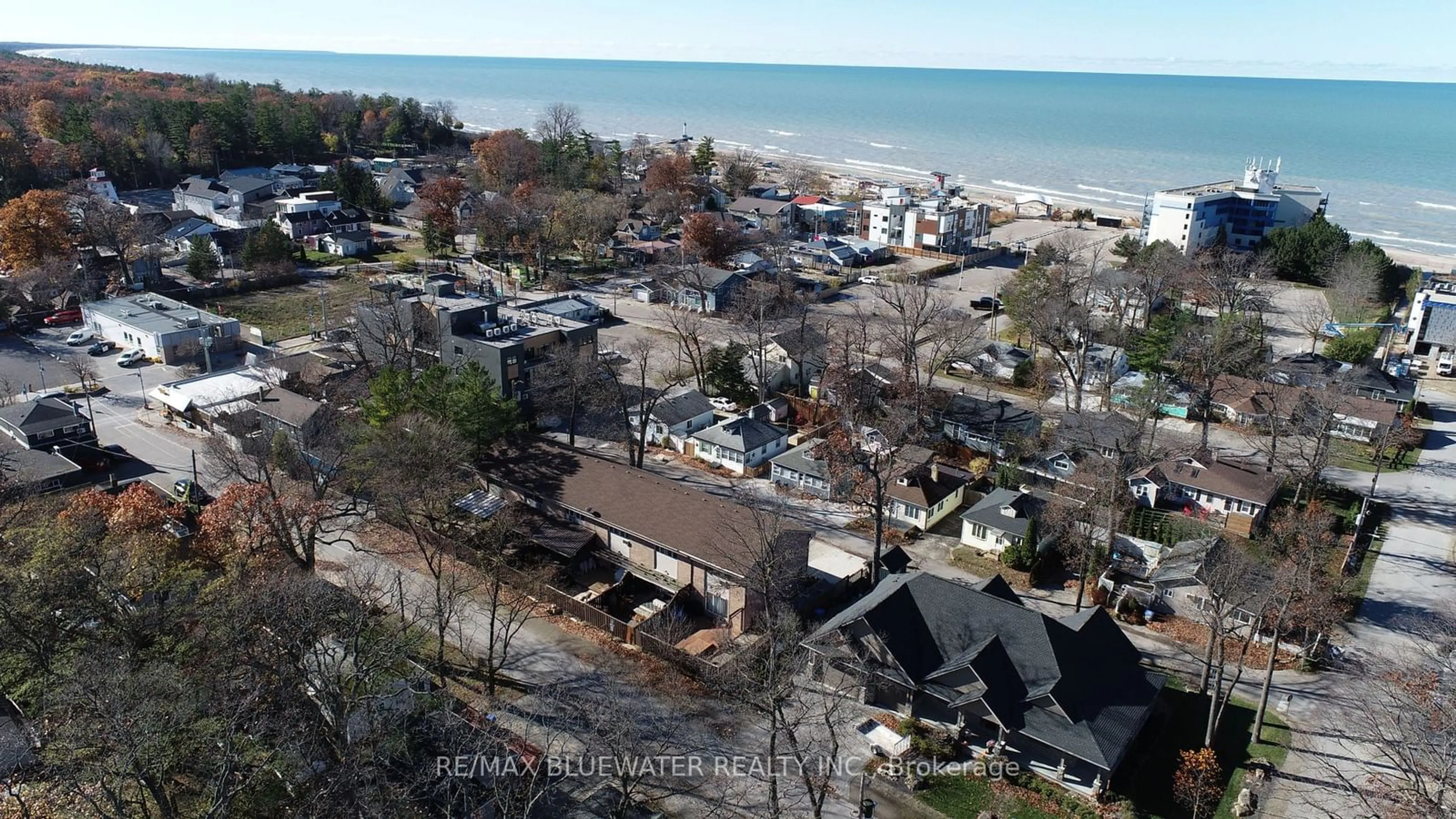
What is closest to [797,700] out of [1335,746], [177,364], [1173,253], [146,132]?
[1335,746]

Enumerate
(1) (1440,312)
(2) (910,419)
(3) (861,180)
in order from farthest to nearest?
(3) (861,180), (1) (1440,312), (2) (910,419)

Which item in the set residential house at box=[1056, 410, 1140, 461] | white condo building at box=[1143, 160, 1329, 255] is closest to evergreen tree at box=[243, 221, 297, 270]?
residential house at box=[1056, 410, 1140, 461]

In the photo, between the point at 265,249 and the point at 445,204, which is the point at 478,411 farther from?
the point at 445,204

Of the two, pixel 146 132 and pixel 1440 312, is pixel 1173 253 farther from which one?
pixel 146 132

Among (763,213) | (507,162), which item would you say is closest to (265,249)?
(507,162)

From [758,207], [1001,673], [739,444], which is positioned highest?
[758,207]

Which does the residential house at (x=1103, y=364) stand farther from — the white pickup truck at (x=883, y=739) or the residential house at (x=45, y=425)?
the residential house at (x=45, y=425)
